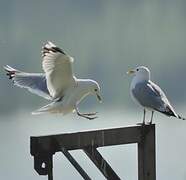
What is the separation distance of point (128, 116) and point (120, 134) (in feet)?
16.2

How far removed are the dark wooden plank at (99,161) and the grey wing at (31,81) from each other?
1.21 meters

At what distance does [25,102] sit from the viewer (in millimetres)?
10000

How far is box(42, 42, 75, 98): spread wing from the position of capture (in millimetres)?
3838

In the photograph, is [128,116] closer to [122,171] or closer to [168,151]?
[168,151]

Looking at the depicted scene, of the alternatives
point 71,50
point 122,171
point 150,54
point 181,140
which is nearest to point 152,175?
point 122,171

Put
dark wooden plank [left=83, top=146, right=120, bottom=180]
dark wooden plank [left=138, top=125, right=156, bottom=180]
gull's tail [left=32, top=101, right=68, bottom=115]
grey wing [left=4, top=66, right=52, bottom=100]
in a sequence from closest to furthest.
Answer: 1. dark wooden plank [left=83, top=146, right=120, bottom=180]
2. dark wooden plank [left=138, top=125, right=156, bottom=180]
3. gull's tail [left=32, top=101, right=68, bottom=115]
4. grey wing [left=4, top=66, right=52, bottom=100]

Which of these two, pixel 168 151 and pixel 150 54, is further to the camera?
pixel 150 54

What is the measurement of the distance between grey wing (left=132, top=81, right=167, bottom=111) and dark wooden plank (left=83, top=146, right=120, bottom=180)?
1.04 metres

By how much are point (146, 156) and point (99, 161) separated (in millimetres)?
242

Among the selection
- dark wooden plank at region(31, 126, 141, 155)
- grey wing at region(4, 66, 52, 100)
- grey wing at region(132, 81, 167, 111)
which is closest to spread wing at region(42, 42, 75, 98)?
grey wing at region(4, 66, 52, 100)

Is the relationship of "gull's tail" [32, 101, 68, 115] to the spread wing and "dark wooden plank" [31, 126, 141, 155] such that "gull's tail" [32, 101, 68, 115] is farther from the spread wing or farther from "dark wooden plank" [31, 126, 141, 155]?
"dark wooden plank" [31, 126, 141, 155]

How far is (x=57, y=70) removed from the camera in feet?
13.3

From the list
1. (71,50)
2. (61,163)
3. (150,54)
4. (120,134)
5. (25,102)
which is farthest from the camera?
(150,54)

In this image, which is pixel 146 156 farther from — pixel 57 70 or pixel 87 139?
pixel 57 70
